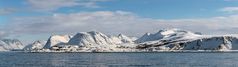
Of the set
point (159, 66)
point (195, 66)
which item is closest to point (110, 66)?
point (159, 66)

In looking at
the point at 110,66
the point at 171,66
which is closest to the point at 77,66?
the point at 110,66

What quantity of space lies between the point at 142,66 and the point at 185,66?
1064 centimetres

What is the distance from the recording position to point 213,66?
379 ft

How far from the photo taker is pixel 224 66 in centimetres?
11425

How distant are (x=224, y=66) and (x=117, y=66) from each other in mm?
26057

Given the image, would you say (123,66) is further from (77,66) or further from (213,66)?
(213,66)

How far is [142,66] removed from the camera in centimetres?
11719

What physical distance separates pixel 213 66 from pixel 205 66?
1.96 m

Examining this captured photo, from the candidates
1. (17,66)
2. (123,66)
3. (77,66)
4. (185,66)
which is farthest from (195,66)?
(17,66)

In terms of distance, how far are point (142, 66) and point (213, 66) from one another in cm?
1739

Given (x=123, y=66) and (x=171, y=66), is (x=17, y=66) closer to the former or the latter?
(x=123, y=66)

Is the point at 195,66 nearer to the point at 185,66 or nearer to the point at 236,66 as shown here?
the point at 185,66

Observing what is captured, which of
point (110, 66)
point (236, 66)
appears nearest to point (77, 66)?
point (110, 66)

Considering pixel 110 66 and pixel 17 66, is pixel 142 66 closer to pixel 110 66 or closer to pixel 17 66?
pixel 110 66
